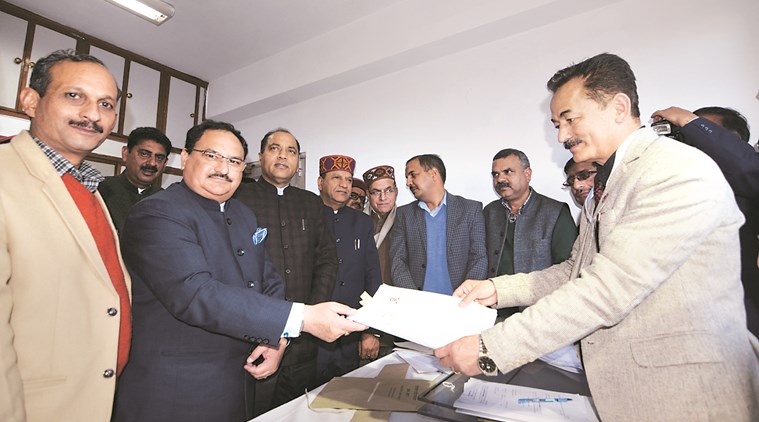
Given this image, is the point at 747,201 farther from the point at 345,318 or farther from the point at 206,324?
the point at 206,324

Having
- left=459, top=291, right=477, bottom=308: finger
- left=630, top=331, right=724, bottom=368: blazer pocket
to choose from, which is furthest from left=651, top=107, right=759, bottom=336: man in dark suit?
left=459, top=291, right=477, bottom=308: finger

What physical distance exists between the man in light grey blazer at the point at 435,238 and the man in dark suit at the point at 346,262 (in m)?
0.25

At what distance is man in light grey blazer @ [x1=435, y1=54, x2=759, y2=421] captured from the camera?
88 centimetres

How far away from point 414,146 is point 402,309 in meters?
2.96

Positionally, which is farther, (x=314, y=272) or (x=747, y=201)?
(x=314, y=272)

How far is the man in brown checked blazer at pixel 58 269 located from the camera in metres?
0.95

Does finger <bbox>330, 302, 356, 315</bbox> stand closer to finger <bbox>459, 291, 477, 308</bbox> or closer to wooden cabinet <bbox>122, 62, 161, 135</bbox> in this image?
finger <bbox>459, 291, 477, 308</bbox>

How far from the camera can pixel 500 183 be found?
2.80m

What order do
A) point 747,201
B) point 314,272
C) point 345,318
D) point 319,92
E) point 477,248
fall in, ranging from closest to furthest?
point 345,318 → point 747,201 → point 314,272 → point 477,248 → point 319,92

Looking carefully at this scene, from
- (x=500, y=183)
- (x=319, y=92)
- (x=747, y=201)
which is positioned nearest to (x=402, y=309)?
(x=747, y=201)

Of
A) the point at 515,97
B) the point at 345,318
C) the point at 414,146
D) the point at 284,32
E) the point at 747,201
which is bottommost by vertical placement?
the point at 345,318

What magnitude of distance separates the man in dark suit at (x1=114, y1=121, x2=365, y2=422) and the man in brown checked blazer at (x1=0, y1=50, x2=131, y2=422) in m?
0.09

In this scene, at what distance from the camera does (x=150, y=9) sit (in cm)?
370

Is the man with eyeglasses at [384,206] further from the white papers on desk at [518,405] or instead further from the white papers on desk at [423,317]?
the white papers on desk at [518,405]
